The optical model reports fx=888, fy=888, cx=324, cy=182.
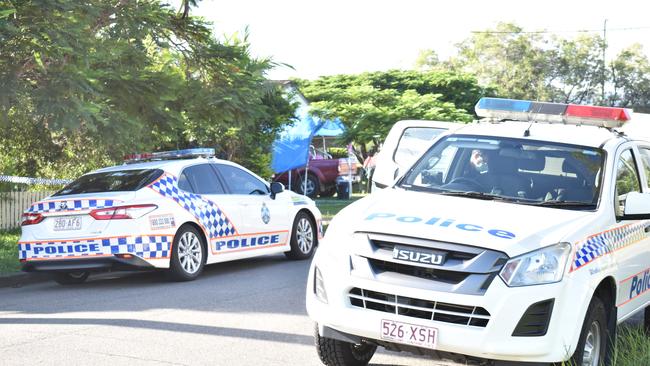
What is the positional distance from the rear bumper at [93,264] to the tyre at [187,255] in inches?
14.2

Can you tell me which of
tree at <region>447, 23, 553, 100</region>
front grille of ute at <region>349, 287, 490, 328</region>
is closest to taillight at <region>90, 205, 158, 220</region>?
front grille of ute at <region>349, 287, 490, 328</region>

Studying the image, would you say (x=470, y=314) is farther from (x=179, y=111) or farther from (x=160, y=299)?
(x=179, y=111)

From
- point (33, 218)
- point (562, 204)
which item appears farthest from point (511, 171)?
point (33, 218)

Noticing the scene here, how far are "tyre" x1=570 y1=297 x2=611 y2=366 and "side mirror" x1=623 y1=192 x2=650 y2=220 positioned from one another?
0.70m

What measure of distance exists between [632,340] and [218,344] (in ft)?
10.1

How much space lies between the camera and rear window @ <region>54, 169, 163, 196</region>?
34.5ft

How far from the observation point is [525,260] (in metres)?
4.95

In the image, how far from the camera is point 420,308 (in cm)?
501

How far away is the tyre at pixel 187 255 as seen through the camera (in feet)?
34.3

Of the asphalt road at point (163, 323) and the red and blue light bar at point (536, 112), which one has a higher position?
the red and blue light bar at point (536, 112)

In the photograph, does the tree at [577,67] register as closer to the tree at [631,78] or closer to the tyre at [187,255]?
the tree at [631,78]

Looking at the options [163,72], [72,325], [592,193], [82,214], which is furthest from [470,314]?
[163,72]

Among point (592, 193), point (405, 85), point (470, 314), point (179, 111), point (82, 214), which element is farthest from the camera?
point (405, 85)

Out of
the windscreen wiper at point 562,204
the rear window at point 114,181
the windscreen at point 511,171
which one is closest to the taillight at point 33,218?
the rear window at point 114,181
